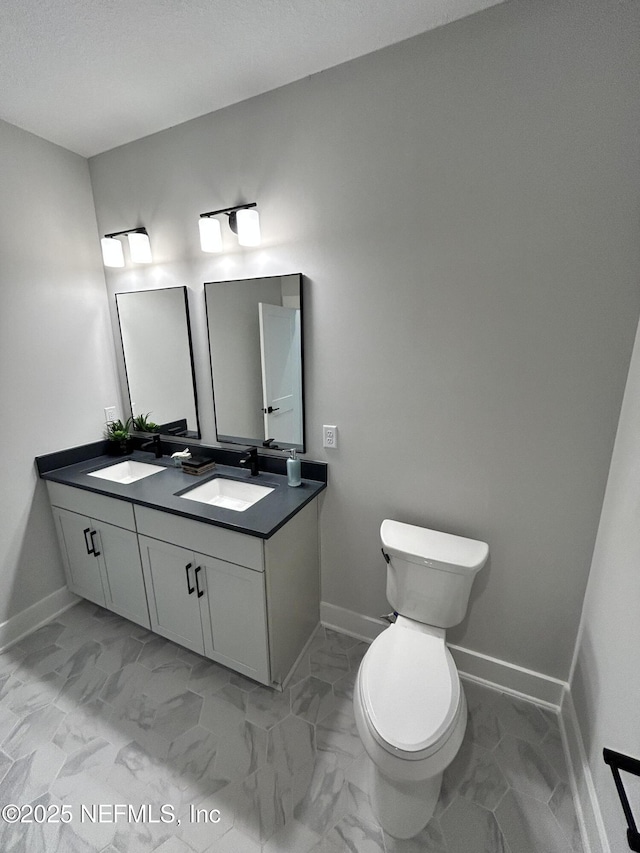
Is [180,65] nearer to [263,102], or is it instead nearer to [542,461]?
[263,102]

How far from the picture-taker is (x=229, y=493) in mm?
1965

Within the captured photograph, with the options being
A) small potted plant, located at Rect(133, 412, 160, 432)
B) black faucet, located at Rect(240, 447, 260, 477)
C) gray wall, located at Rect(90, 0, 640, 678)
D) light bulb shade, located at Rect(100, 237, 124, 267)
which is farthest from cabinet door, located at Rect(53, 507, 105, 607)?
light bulb shade, located at Rect(100, 237, 124, 267)

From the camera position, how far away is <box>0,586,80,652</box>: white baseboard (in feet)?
6.27

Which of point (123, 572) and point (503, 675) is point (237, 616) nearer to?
point (123, 572)

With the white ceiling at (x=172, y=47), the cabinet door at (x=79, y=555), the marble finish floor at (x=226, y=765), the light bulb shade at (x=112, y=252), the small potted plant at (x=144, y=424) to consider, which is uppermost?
the white ceiling at (x=172, y=47)

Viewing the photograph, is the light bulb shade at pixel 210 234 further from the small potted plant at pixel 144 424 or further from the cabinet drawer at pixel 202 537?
the cabinet drawer at pixel 202 537

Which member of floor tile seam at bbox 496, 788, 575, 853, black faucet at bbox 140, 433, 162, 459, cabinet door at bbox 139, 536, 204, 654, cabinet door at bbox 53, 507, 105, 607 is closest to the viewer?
floor tile seam at bbox 496, 788, 575, 853

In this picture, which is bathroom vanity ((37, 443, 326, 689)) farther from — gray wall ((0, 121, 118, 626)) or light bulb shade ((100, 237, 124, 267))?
light bulb shade ((100, 237, 124, 267))

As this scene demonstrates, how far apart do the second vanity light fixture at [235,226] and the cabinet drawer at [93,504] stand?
1368 millimetres

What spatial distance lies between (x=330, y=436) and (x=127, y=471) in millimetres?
1383

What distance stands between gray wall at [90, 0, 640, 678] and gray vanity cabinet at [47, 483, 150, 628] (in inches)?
40.1

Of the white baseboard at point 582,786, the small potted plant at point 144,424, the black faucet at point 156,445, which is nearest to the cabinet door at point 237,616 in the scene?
the black faucet at point 156,445

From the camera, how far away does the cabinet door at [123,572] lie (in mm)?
1802

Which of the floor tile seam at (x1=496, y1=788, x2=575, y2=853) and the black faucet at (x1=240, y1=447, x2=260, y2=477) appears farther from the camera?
the black faucet at (x1=240, y1=447, x2=260, y2=477)
